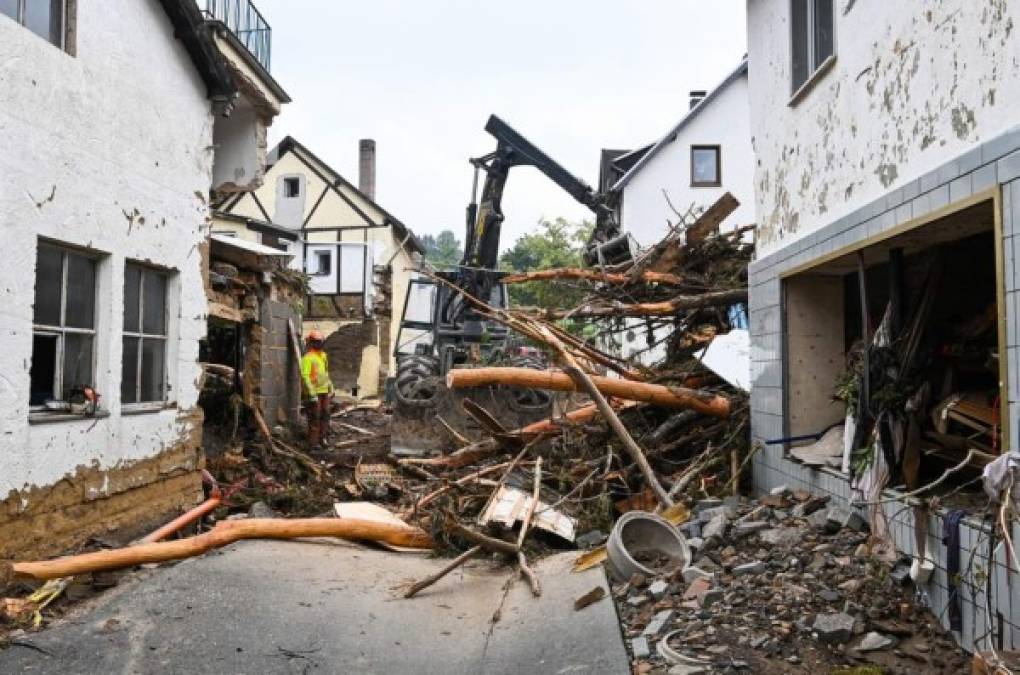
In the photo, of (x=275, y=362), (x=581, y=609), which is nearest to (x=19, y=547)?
(x=581, y=609)

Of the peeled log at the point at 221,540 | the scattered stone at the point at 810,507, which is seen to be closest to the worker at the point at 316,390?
the peeled log at the point at 221,540

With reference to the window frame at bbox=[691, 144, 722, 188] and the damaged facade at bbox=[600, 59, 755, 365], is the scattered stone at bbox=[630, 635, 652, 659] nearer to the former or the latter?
the damaged facade at bbox=[600, 59, 755, 365]

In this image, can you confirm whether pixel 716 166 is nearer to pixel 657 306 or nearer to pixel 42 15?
pixel 657 306

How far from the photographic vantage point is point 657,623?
175 inches

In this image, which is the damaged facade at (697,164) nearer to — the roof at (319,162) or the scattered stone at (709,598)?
the roof at (319,162)

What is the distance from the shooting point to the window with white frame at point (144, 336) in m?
7.01

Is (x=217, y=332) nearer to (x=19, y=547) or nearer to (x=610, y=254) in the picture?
(x=19, y=547)

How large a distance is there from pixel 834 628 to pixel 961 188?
232 centimetres

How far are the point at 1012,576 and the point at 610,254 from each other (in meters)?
10.4

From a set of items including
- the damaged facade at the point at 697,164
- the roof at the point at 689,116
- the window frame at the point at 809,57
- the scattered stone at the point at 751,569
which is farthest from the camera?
A: the damaged facade at the point at 697,164

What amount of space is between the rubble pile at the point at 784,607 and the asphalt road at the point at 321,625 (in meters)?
0.30

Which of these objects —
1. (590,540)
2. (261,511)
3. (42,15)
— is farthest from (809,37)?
(261,511)

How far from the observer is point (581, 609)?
505 cm

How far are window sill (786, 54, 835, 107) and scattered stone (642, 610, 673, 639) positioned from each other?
4.09 m
